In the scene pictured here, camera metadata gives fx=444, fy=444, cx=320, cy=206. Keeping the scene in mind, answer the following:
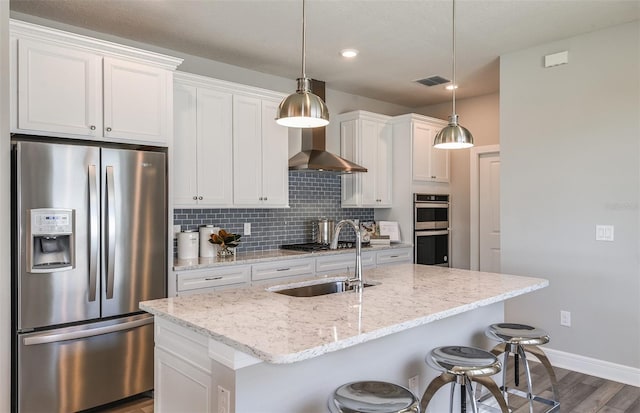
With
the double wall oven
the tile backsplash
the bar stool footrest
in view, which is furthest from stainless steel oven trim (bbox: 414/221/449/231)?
the bar stool footrest

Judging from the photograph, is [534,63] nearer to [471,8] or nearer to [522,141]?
[522,141]

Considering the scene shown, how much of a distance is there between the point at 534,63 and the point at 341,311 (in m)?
3.21

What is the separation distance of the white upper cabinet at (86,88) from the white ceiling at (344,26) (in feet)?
1.20

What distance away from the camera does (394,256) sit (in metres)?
5.07

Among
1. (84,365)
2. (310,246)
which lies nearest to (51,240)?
(84,365)

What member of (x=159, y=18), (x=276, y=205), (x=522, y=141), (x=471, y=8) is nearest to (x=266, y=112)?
(x=276, y=205)

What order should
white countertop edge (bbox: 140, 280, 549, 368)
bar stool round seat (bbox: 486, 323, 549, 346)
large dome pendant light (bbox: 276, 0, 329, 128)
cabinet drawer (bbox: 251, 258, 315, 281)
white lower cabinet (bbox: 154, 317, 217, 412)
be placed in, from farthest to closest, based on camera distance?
cabinet drawer (bbox: 251, 258, 315, 281), bar stool round seat (bbox: 486, 323, 549, 346), large dome pendant light (bbox: 276, 0, 329, 128), white lower cabinet (bbox: 154, 317, 217, 412), white countertop edge (bbox: 140, 280, 549, 368)

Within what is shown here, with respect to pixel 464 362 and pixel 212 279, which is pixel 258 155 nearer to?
pixel 212 279

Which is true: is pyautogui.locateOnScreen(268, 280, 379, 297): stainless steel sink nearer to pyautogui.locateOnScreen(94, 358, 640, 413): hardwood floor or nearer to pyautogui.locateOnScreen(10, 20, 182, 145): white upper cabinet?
pyautogui.locateOnScreen(94, 358, 640, 413): hardwood floor

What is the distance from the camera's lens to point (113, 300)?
9.70 ft

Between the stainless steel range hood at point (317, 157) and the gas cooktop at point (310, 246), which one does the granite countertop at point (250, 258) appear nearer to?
the gas cooktop at point (310, 246)

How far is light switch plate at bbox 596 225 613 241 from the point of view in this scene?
11.5 ft

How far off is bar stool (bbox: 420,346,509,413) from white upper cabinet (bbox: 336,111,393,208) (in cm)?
317

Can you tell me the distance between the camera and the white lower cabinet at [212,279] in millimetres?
3383
